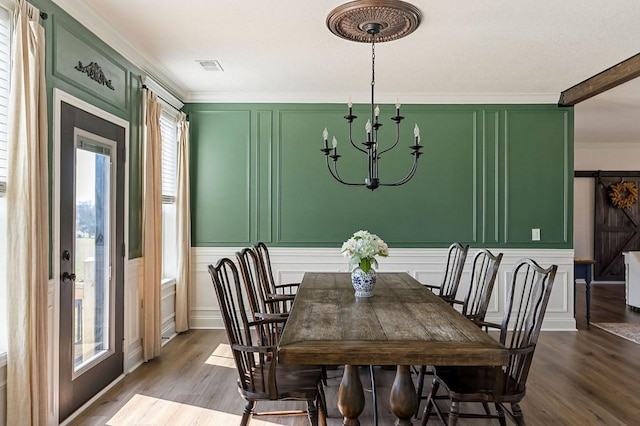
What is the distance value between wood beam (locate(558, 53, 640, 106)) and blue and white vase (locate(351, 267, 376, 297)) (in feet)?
9.91

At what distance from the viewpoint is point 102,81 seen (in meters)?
3.27

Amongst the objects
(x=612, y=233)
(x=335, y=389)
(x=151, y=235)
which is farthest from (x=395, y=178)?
(x=612, y=233)

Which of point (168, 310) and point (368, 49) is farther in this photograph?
point (168, 310)

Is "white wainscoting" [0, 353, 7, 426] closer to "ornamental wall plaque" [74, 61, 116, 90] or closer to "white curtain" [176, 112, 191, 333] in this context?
"ornamental wall plaque" [74, 61, 116, 90]

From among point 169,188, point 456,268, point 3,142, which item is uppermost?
point 3,142

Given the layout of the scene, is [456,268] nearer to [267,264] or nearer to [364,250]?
[364,250]

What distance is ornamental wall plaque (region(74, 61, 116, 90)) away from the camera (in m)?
3.00

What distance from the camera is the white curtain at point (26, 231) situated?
2303 mm

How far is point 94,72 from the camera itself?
3164 millimetres

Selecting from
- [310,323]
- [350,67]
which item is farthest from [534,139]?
[310,323]

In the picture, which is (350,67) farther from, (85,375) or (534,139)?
A: (85,375)

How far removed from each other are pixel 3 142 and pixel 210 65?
2131 mm

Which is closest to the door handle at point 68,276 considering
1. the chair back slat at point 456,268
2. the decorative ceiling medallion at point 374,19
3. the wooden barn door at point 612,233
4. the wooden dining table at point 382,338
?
the wooden dining table at point 382,338

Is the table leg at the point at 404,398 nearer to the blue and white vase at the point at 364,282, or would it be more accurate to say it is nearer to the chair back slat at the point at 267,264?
the blue and white vase at the point at 364,282
